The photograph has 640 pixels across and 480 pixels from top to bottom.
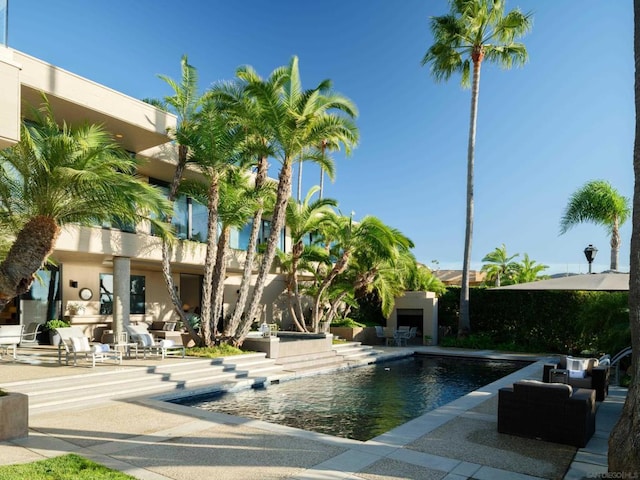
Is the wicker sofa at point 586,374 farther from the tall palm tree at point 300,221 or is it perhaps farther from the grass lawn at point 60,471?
the tall palm tree at point 300,221

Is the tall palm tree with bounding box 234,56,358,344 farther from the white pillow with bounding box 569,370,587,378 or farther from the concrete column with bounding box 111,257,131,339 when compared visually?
the white pillow with bounding box 569,370,587,378

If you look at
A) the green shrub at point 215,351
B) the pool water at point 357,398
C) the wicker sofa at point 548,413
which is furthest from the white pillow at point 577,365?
the green shrub at point 215,351

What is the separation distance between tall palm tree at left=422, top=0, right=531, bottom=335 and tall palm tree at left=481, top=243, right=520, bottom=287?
2459cm

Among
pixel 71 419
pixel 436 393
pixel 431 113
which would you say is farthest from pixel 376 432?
pixel 431 113

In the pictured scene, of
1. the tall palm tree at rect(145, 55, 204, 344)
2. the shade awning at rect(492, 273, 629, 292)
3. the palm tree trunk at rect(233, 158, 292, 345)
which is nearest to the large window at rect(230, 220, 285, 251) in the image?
the tall palm tree at rect(145, 55, 204, 344)

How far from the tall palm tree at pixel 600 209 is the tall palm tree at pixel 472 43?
898 cm

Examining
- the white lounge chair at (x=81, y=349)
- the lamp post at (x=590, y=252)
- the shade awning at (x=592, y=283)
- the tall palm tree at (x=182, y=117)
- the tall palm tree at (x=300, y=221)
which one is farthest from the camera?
the tall palm tree at (x=300, y=221)

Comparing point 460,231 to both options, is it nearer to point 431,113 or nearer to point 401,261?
point 401,261

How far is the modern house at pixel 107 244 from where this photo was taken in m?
14.1

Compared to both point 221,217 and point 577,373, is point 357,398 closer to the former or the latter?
point 577,373

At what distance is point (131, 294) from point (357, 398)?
12.9m

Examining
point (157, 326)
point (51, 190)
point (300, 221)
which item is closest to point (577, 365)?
point (51, 190)

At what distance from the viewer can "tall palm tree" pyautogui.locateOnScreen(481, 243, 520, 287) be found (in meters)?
45.7

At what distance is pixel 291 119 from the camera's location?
14523 millimetres
